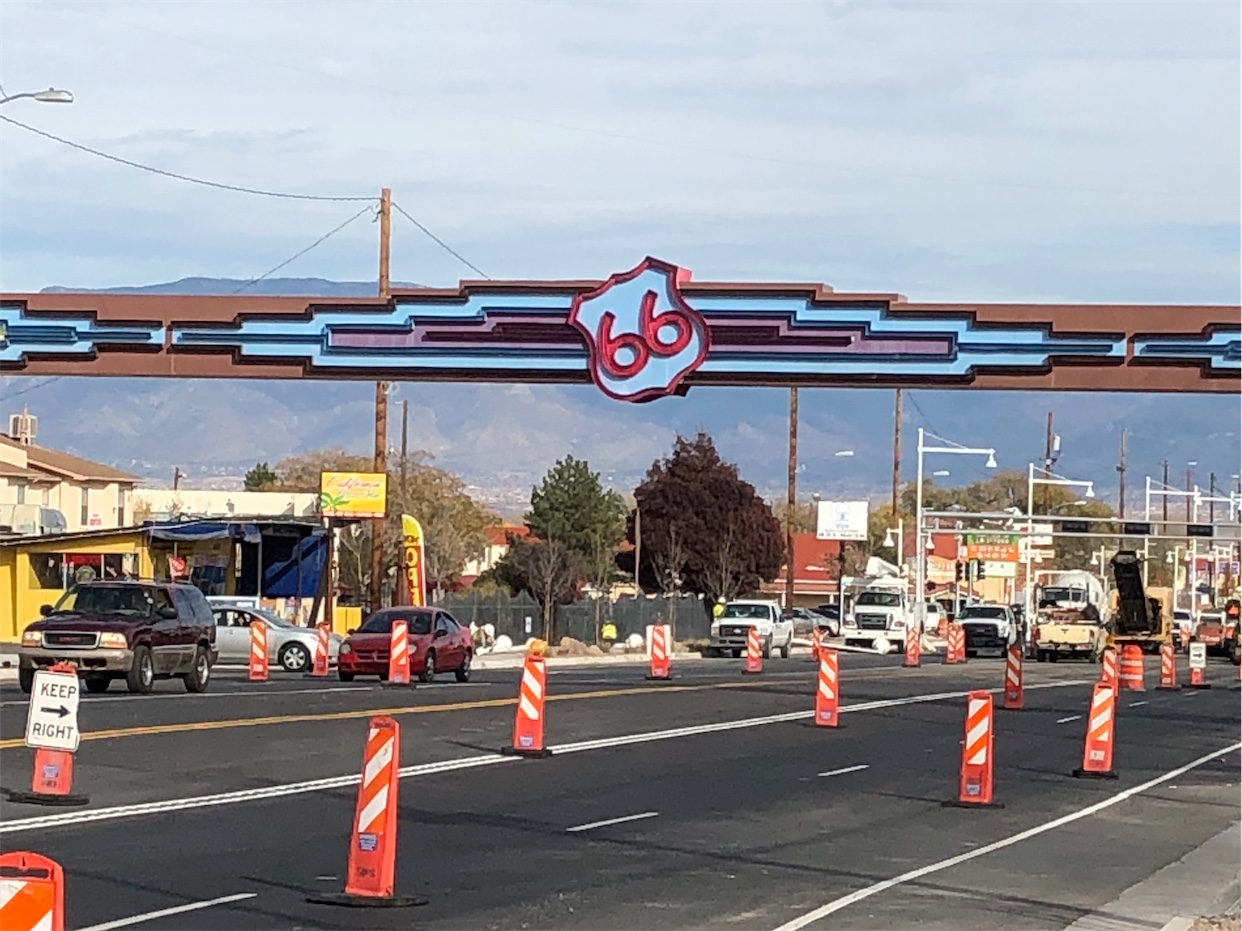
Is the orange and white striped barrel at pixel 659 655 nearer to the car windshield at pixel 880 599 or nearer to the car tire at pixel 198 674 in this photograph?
the car tire at pixel 198 674

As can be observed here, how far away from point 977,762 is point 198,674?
1553 cm

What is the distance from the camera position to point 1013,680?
37062mm

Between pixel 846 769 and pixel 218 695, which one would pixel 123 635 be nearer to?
pixel 218 695

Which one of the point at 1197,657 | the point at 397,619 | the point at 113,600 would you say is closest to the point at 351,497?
the point at 397,619

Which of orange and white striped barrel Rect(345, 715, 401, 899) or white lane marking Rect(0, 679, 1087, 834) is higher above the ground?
orange and white striped barrel Rect(345, 715, 401, 899)

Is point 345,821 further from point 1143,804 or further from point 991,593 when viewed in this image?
point 991,593

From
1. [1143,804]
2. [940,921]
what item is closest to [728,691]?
[1143,804]

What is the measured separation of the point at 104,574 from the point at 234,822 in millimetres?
43529

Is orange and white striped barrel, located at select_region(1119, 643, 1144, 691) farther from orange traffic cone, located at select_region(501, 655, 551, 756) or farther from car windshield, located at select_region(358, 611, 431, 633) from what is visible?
orange traffic cone, located at select_region(501, 655, 551, 756)

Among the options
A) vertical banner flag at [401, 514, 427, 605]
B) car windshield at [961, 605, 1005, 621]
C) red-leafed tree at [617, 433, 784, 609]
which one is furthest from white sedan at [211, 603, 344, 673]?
red-leafed tree at [617, 433, 784, 609]

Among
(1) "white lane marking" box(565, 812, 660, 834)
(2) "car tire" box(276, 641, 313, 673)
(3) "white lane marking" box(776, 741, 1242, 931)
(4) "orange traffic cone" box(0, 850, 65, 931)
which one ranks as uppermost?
(4) "orange traffic cone" box(0, 850, 65, 931)

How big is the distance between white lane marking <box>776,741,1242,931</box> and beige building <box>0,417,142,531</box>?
230 feet

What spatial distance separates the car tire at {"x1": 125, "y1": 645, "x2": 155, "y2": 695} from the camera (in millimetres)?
30453

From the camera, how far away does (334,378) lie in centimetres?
2884
